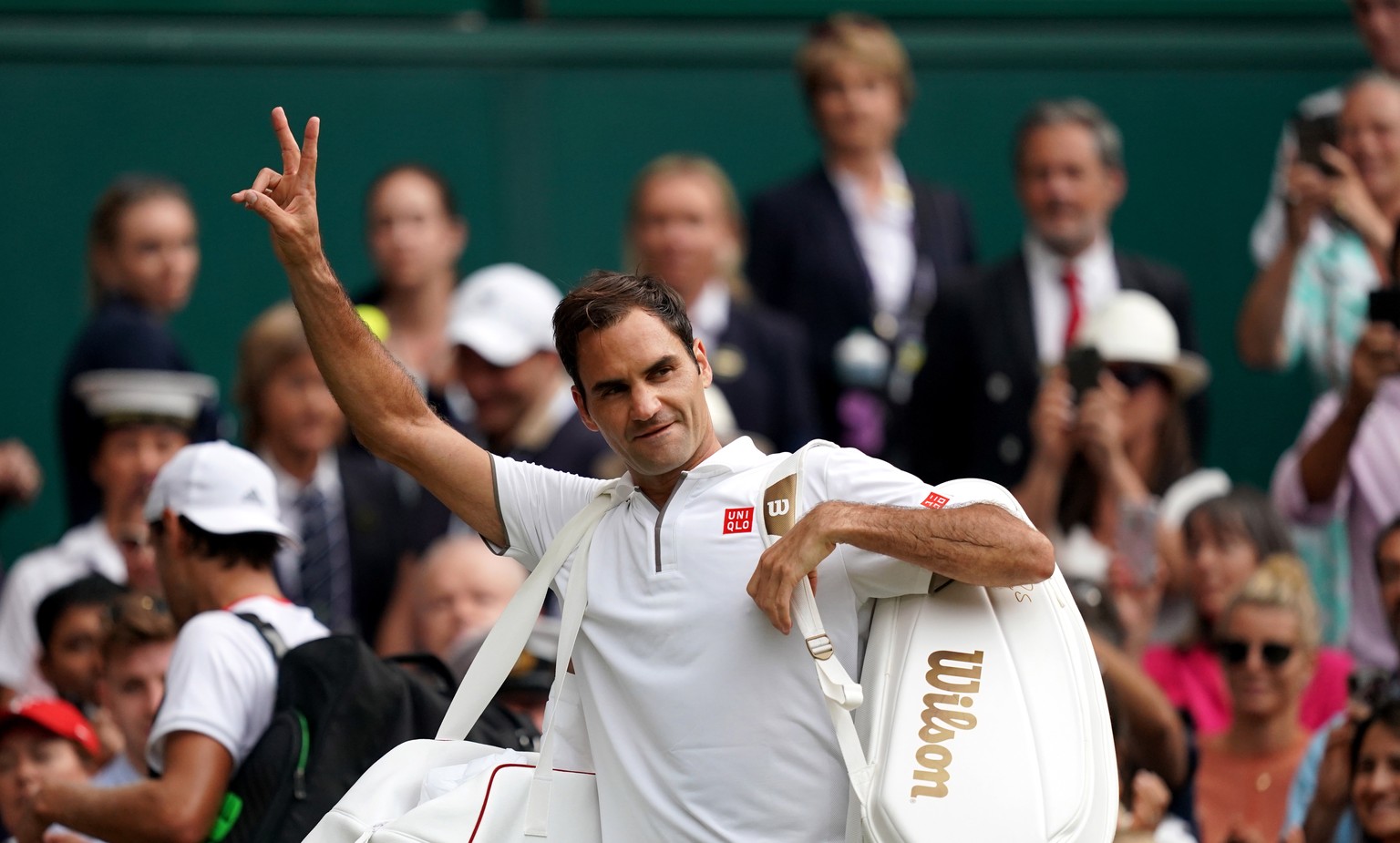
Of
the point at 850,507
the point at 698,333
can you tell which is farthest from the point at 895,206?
the point at 850,507

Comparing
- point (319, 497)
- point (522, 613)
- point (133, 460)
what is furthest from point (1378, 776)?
point (133, 460)


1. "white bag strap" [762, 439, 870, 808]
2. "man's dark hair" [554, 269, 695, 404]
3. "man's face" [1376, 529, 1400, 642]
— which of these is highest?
"man's dark hair" [554, 269, 695, 404]

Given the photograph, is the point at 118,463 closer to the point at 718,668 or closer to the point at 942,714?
the point at 718,668

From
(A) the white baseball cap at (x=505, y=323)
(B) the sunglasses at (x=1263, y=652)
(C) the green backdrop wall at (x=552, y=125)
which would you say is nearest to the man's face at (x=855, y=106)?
(A) the white baseball cap at (x=505, y=323)

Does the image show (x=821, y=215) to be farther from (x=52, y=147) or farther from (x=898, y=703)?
(x=898, y=703)

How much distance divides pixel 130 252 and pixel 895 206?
3059mm

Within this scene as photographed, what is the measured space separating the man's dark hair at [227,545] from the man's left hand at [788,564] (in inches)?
76.3

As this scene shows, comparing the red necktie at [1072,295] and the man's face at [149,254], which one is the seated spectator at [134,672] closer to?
the man's face at [149,254]

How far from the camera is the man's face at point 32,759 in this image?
6547 mm

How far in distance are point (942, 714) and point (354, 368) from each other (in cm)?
145

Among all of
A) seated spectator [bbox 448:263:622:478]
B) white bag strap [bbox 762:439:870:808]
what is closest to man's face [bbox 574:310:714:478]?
white bag strap [bbox 762:439:870:808]

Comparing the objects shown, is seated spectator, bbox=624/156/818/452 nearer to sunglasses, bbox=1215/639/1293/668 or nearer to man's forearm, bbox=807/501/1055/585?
sunglasses, bbox=1215/639/1293/668

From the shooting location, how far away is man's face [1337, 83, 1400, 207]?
814 cm

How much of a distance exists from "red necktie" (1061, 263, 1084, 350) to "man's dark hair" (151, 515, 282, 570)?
12.2 ft
